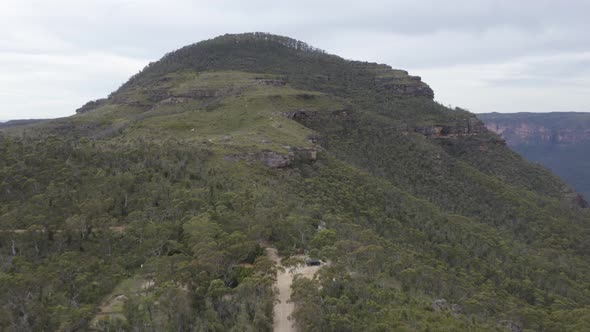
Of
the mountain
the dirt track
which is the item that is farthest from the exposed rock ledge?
the dirt track

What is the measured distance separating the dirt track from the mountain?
1.85 ft

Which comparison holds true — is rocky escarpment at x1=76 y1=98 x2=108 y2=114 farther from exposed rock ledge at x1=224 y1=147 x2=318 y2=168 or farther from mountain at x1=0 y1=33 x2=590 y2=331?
exposed rock ledge at x1=224 y1=147 x2=318 y2=168

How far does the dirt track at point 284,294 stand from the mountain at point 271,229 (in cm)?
56

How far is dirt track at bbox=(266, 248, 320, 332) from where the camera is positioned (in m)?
27.9

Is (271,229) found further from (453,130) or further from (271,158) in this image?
Answer: (453,130)

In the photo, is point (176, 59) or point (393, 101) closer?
point (393, 101)

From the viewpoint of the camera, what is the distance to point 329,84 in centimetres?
13888

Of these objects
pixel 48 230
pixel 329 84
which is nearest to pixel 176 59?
pixel 329 84

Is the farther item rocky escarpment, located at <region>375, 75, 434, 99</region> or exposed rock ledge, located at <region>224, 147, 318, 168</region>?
rocky escarpment, located at <region>375, 75, 434, 99</region>

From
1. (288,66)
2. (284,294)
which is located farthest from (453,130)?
(284,294)

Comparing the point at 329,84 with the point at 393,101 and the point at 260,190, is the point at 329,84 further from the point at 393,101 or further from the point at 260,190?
the point at 260,190

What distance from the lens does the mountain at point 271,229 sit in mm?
27453

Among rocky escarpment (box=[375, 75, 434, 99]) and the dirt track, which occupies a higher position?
rocky escarpment (box=[375, 75, 434, 99])

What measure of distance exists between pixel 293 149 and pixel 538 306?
3983 centimetres
